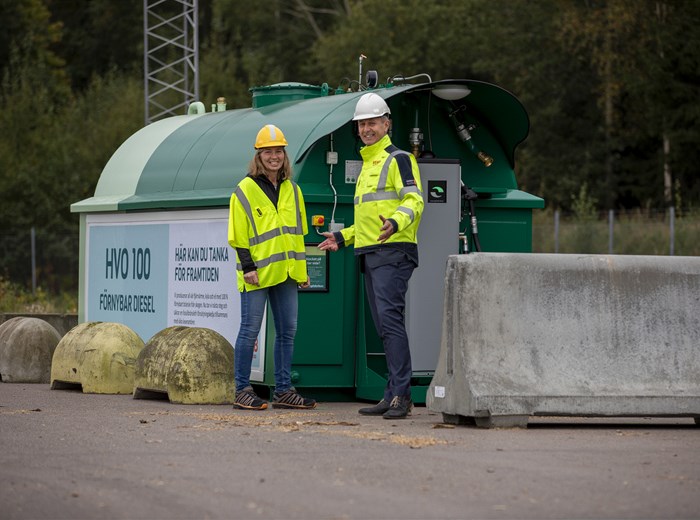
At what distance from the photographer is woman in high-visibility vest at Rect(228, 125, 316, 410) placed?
38.5 feet

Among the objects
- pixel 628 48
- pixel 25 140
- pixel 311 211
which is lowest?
pixel 311 211

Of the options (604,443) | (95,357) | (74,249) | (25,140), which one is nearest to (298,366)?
(95,357)

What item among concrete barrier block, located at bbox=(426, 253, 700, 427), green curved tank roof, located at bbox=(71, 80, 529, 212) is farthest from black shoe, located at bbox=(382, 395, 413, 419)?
green curved tank roof, located at bbox=(71, 80, 529, 212)

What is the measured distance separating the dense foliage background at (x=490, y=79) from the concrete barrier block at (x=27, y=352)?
2219cm

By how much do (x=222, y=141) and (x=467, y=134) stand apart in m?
2.40

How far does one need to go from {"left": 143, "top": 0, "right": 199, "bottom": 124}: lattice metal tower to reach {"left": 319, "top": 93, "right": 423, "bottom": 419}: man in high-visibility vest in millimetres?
11653

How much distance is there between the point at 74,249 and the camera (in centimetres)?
3603

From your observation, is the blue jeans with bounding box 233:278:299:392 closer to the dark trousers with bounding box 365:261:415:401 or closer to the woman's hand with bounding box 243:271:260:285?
the woman's hand with bounding box 243:271:260:285

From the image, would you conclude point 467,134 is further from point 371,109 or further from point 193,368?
point 193,368

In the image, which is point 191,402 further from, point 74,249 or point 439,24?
point 439,24

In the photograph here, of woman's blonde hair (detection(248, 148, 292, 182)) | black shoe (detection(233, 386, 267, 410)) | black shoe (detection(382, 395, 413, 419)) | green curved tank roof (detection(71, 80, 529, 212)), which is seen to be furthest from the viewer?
green curved tank roof (detection(71, 80, 529, 212))

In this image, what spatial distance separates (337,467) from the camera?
8062mm

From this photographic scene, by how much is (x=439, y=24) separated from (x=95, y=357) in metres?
43.3

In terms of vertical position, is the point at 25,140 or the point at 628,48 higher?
the point at 628,48
